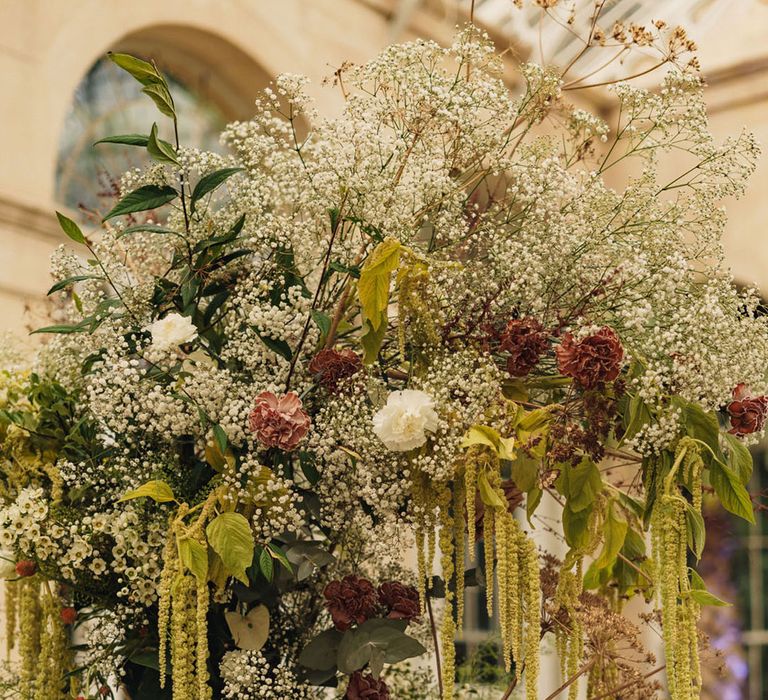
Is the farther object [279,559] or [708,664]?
[708,664]

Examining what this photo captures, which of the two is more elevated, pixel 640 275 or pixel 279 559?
pixel 640 275

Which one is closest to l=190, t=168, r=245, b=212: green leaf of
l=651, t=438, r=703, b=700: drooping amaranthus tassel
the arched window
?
l=651, t=438, r=703, b=700: drooping amaranthus tassel

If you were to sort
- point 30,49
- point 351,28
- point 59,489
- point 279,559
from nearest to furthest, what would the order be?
1. point 279,559
2. point 59,489
3. point 30,49
4. point 351,28

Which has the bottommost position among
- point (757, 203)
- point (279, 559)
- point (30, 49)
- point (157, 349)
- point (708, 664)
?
point (708, 664)

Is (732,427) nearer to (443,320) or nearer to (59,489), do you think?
(443,320)

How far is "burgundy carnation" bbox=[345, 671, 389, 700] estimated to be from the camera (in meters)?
1.27

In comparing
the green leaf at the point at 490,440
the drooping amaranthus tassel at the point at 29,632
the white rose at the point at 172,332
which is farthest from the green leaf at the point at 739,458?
the drooping amaranthus tassel at the point at 29,632

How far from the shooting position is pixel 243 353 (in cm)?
127

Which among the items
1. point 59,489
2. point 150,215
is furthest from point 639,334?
point 150,215

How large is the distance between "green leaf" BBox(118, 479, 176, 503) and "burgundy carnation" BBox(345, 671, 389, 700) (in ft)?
0.98

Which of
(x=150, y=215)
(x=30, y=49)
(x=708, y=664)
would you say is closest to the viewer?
(x=708, y=664)

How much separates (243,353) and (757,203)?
471 centimetres

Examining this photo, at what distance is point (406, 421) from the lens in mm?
1142

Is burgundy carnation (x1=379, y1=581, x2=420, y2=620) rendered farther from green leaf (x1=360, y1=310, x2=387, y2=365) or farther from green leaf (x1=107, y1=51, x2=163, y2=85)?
green leaf (x1=107, y1=51, x2=163, y2=85)
